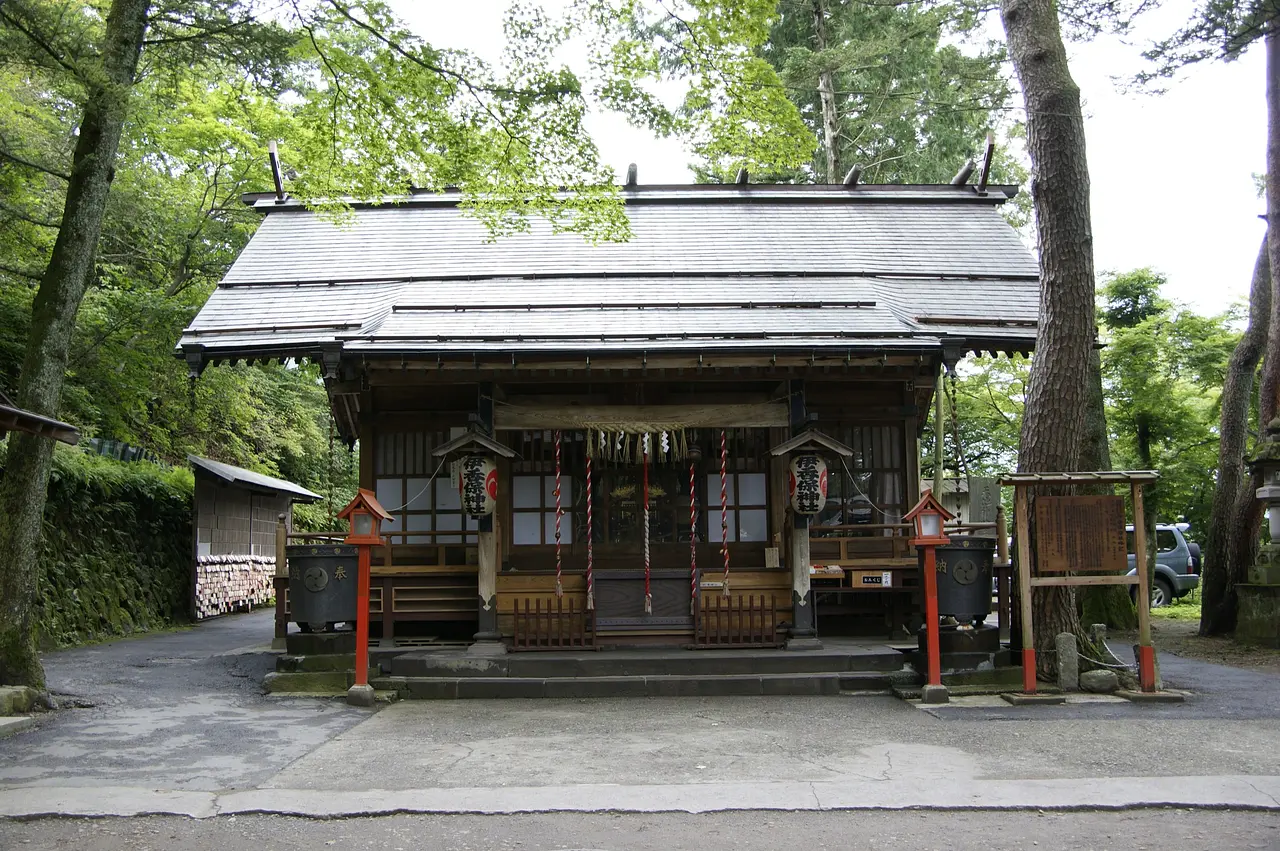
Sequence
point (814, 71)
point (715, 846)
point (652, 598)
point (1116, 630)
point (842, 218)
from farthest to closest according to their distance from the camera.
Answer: point (814, 71), point (842, 218), point (1116, 630), point (652, 598), point (715, 846)

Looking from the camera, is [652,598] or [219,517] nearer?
[652,598]

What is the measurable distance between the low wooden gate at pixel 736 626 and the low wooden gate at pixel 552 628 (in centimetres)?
127

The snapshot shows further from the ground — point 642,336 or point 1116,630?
point 642,336

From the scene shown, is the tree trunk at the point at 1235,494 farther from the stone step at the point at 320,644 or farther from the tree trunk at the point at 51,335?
the tree trunk at the point at 51,335

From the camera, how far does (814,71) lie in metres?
20.9

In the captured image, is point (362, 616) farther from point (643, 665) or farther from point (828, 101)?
point (828, 101)

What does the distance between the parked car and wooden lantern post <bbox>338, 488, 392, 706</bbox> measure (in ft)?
56.0

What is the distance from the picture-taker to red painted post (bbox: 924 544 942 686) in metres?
9.25

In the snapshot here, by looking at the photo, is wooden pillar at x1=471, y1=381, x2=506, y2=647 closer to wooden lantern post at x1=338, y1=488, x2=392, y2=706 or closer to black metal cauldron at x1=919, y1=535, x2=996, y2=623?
wooden lantern post at x1=338, y1=488, x2=392, y2=706

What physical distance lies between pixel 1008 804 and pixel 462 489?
22.5 ft

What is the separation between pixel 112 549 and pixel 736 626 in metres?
10.6

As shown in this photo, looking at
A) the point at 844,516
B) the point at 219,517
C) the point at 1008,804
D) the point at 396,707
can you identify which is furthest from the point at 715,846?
the point at 219,517

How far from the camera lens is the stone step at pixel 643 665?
10250 millimetres

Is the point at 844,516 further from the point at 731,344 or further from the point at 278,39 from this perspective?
the point at 278,39
